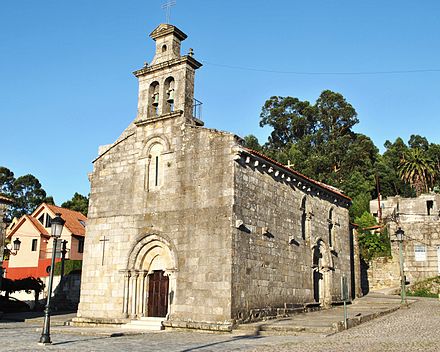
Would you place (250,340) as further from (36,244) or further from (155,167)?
(36,244)

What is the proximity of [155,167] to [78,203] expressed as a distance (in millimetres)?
A: 46083

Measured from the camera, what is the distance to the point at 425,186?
178 feet

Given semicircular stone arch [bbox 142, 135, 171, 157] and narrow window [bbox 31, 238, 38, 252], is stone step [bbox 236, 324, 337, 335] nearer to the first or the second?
semicircular stone arch [bbox 142, 135, 171, 157]

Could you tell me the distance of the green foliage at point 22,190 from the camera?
76188 millimetres

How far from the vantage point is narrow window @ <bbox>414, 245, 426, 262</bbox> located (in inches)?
1417

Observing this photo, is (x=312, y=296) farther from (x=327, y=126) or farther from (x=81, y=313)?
(x=327, y=126)

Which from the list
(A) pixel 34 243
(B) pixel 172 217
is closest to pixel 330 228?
(B) pixel 172 217

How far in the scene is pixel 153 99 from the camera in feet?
73.8

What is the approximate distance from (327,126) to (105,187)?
48620 mm

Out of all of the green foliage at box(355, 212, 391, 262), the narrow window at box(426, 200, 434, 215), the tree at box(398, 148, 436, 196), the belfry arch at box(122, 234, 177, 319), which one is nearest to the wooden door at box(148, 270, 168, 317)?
the belfry arch at box(122, 234, 177, 319)

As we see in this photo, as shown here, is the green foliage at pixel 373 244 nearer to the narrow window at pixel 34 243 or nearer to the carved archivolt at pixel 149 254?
the carved archivolt at pixel 149 254

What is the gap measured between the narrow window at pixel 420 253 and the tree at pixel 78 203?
41.9 meters

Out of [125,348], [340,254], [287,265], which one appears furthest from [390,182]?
[125,348]

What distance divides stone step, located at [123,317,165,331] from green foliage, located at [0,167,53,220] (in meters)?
61.5
